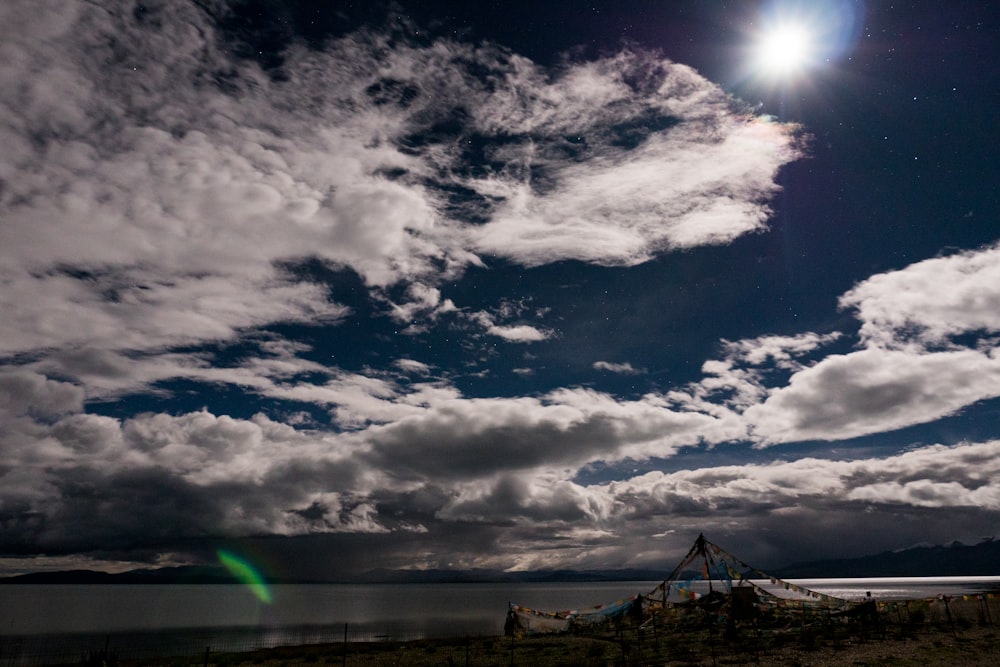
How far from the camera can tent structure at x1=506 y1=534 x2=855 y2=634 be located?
4872 centimetres

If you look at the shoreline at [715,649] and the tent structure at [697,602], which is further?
the tent structure at [697,602]

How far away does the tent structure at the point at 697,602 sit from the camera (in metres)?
48.7

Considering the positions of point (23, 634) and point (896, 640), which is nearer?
point (896, 640)

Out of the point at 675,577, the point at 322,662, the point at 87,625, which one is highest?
the point at 675,577

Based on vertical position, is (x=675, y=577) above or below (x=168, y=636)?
above

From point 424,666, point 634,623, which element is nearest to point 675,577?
point 634,623

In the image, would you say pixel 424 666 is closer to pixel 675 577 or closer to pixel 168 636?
pixel 675 577

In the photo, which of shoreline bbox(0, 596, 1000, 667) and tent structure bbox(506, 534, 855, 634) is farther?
tent structure bbox(506, 534, 855, 634)

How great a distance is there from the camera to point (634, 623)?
53062mm

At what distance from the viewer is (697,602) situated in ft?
165

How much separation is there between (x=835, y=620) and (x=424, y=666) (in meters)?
36.6

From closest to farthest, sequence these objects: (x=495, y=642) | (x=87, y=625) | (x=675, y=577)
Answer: (x=675, y=577) < (x=495, y=642) < (x=87, y=625)

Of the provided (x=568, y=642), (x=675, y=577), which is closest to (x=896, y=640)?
(x=675, y=577)

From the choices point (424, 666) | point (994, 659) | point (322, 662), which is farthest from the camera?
point (322, 662)
